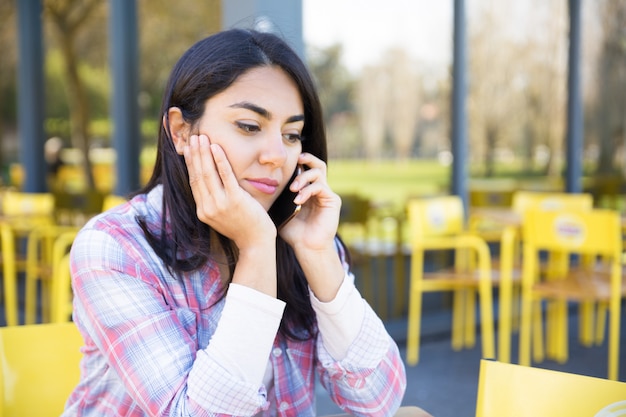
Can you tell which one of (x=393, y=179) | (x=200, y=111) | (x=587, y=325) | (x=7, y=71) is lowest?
(x=587, y=325)

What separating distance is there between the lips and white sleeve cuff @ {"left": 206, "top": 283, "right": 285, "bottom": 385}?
0.20 meters

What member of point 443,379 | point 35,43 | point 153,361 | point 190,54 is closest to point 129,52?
point 35,43

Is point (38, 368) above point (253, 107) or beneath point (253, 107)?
beneath

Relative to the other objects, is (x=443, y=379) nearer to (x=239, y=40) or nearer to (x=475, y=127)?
(x=475, y=127)

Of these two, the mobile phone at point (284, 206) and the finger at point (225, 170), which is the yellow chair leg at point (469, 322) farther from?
the finger at point (225, 170)

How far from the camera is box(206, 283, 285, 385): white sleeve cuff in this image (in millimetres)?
1114

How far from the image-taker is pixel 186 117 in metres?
1.29

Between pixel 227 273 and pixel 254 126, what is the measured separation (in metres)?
0.29

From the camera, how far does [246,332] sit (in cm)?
113

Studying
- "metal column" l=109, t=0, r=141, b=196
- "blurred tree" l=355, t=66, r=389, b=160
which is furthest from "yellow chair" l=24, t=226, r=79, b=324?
"blurred tree" l=355, t=66, r=389, b=160

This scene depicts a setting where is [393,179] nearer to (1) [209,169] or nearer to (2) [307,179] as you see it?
(2) [307,179]

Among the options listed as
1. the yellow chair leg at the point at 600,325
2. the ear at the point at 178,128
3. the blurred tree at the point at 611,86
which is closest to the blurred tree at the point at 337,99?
the yellow chair leg at the point at 600,325

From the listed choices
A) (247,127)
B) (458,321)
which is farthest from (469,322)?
(247,127)

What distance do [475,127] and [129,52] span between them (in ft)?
8.16
